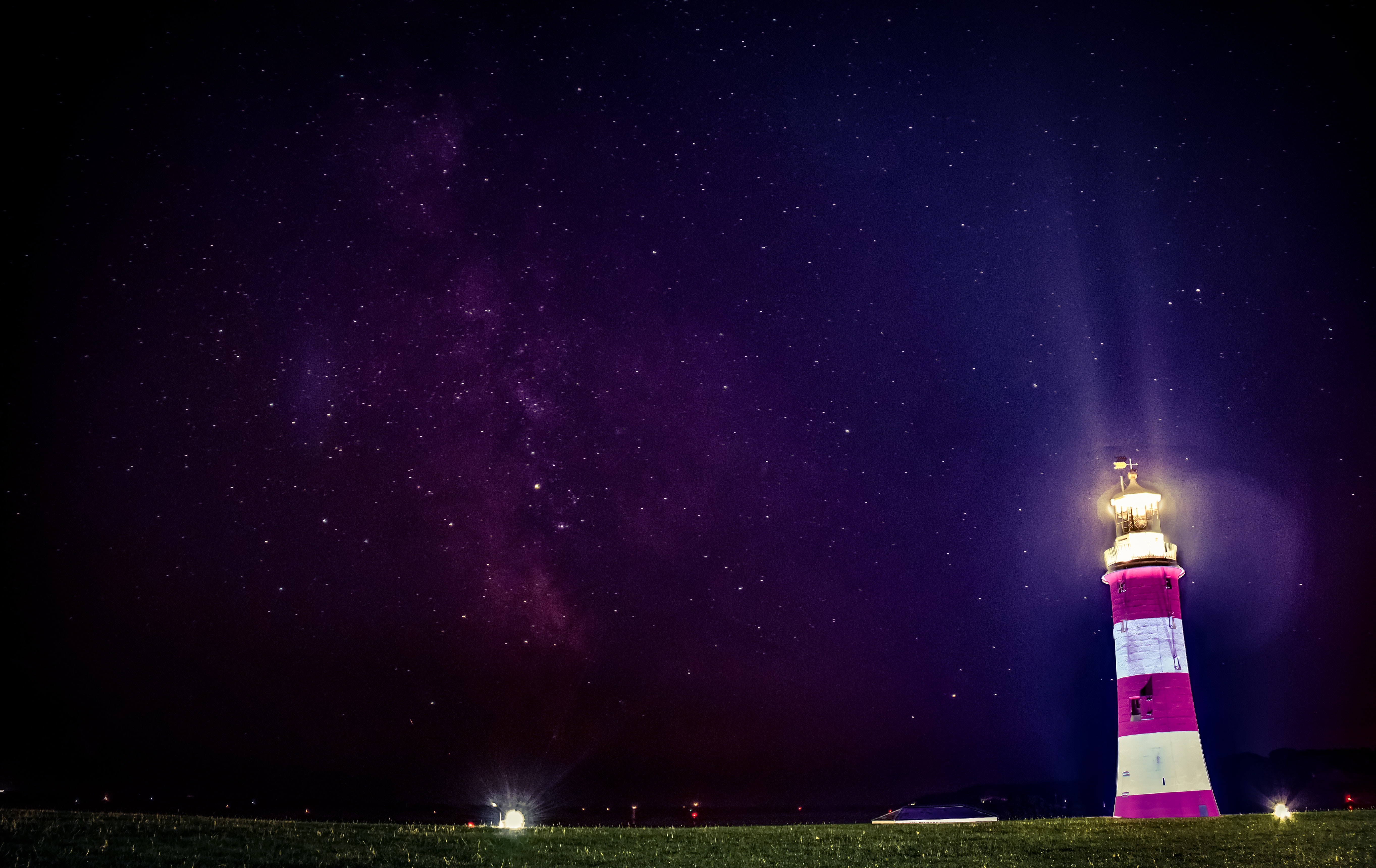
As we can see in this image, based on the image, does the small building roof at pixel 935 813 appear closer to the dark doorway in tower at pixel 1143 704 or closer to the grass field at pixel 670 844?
the dark doorway in tower at pixel 1143 704

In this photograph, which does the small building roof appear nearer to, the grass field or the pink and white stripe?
the pink and white stripe

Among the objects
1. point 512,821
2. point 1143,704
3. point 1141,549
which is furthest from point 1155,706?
point 512,821

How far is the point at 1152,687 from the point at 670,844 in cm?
1634

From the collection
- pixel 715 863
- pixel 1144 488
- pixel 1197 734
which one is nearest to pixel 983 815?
pixel 1197 734

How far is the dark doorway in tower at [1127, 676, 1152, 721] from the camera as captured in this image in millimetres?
26719

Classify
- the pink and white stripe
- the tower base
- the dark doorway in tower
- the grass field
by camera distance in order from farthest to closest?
the dark doorway in tower → the pink and white stripe → the tower base → the grass field

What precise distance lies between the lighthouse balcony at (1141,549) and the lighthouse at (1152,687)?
2 centimetres

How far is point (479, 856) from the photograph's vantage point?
15.0 m

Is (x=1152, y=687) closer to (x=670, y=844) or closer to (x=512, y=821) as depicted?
(x=670, y=844)

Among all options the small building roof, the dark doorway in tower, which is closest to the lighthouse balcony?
the dark doorway in tower

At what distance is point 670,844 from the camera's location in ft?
Result: 55.8

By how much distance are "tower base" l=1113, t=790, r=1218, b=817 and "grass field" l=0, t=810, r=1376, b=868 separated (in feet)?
20.0

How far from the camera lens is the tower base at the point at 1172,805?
83.5 ft

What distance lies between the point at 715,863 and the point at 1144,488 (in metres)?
20.4
